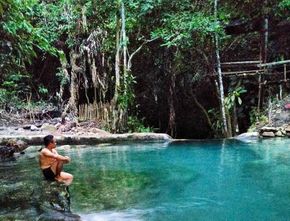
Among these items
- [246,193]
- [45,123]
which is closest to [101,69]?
[45,123]

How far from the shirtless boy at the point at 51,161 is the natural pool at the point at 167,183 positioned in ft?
0.73

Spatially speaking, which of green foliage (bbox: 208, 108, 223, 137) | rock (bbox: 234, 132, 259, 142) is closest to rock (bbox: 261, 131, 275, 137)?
rock (bbox: 234, 132, 259, 142)

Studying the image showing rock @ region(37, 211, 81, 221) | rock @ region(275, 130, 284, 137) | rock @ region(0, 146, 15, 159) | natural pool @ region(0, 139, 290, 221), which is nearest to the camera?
rock @ region(37, 211, 81, 221)

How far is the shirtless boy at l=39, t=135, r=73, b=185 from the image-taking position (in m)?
5.84

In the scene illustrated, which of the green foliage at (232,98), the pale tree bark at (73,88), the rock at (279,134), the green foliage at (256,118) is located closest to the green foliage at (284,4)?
the green foliage at (232,98)

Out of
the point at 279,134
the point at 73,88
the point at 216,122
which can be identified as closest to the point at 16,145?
the point at 73,88

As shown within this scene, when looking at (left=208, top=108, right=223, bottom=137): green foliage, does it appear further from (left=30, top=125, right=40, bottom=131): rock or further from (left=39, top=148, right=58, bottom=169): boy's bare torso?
(left=39, top=148, right=58, bottom=169): boy's bare torso

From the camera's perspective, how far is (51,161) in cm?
589

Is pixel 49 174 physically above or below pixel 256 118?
below

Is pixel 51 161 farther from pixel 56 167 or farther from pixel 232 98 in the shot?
pixel 232 98

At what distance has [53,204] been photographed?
4.95 meters

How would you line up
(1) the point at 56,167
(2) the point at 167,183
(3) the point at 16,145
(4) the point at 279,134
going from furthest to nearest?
(4) the point at 279,134 < (3) the point at 16,145 < (2) the point at 167,183 < (1) the point at 56,167

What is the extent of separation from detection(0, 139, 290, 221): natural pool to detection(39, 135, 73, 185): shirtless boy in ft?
0.73

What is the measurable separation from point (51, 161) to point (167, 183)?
2144mm
